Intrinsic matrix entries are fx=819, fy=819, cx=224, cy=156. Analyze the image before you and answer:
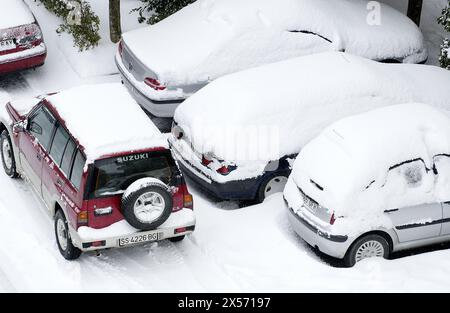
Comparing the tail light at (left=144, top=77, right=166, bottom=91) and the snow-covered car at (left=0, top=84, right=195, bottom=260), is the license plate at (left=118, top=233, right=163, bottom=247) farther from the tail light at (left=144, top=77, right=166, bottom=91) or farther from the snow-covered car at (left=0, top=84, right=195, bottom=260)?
the tail light at (left=144, top=77, right=166, bottom=91)

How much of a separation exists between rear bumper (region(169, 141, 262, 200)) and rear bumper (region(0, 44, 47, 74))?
13.2 ft

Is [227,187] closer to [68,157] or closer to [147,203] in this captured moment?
[147,203]

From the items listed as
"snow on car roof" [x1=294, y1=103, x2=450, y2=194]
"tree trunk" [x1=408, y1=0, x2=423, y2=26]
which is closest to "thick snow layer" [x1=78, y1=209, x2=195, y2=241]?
"snow on car roof" [x1=294, y1=103, x2=450, y2=194]

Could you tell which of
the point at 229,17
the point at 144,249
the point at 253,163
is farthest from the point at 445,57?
the point at 144,249

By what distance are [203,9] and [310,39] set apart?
1.85m

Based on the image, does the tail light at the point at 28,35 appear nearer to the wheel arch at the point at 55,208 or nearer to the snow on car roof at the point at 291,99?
the snow on car roof at the point at 291,99

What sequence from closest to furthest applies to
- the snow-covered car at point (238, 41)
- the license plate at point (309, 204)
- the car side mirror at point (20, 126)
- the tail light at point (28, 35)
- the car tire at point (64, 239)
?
the car tire at point (64, 239), the license plate at point (309, 204), the car side mirror at point (20, 126), the snow-covered car at point (238, 41), the tail light at point (28, 35)

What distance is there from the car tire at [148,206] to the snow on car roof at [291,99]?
171 centimetres

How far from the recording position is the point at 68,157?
949 centimetres

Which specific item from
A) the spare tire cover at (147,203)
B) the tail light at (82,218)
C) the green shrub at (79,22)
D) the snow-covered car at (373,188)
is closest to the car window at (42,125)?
the tail light at (82,218)

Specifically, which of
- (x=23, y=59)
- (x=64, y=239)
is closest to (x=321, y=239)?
(x=64, y=239)

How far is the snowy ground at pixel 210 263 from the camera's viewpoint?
9.09 m

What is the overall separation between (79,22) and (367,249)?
740 cm

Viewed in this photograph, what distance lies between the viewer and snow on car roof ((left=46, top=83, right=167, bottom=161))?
361 inches
